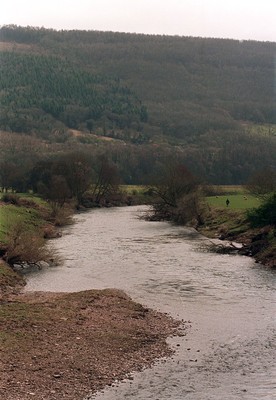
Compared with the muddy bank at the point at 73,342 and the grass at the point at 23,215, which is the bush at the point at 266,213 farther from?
the muddy bank at the point at 73,342

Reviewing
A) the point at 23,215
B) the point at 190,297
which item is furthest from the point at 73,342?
the point at 23,215

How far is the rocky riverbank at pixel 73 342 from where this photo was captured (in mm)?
26828

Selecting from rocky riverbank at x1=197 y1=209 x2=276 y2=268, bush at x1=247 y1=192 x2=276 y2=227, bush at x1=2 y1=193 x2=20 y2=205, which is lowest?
bush at x1=2 y1=193 x2=20 y2=205

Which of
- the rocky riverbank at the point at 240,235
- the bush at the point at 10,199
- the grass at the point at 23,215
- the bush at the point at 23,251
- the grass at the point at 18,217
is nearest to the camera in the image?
the bush at the point at 23,251

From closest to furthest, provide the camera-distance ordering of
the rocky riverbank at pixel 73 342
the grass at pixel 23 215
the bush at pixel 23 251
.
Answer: the rocky riverbank at pixel 73 342, the bush at pixel 23 251, the grass at pixel 23 215

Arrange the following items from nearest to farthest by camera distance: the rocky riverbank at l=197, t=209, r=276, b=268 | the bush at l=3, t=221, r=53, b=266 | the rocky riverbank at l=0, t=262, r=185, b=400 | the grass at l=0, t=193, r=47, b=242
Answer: the rocky riverbank at l=0, t=262, r=185, b=400, the bush at l=3, t=221, r=53, b=266, the rocky riverbank at l=197, t=209, r=276, b=268, the grass at l=0, t=193, r=47, b=242

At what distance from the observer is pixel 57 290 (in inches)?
1813

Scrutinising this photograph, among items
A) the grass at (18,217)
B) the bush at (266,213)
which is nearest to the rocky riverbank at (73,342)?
the bush at (266,213)

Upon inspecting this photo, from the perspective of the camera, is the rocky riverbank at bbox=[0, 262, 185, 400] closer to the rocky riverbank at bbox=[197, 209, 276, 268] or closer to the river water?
the river water

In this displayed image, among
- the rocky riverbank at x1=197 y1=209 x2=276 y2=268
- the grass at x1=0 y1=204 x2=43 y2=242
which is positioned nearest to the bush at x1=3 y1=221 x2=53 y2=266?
the grass at x1=0 y1=204 x2=43 y2=242

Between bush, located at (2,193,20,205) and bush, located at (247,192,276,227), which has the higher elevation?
bush, located at (247,192,276,227)

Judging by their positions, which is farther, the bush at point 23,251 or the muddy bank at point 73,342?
the bush at point 23,251

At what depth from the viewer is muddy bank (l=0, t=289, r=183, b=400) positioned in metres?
26.8

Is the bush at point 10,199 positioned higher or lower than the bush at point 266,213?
lower
